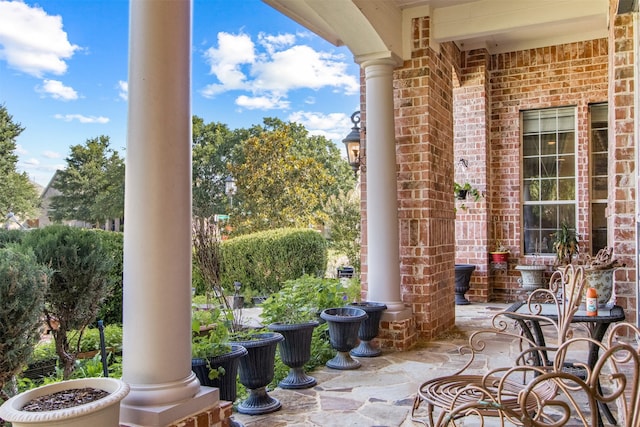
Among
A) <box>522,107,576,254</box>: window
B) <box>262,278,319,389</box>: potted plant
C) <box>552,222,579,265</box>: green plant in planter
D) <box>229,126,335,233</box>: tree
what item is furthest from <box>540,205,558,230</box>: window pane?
<box>229,126,335,233</box>: tree

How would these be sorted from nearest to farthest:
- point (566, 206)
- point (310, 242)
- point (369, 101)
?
1. point (369, 101)
2. point (566, 206)
3. point (310, 242)

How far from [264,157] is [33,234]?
478 inches

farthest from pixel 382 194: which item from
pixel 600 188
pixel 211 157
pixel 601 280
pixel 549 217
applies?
pixel 211 157

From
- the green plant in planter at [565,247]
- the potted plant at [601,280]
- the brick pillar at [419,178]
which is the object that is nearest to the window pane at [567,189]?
the green plant in planter at [565,247]

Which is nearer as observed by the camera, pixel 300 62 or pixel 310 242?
pixel 310 242

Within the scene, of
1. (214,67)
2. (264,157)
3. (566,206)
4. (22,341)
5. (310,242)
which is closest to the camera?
(22,341)

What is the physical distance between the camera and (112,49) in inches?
926

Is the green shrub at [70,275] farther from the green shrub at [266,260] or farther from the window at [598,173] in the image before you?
the green shrub at [266,260]

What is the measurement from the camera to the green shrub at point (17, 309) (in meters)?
2.30

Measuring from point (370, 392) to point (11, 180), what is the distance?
1815 centimetres

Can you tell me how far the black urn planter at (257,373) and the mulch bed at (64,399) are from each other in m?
1.16

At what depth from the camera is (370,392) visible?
11.6 feet

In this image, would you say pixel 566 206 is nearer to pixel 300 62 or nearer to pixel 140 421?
pixel 140 421

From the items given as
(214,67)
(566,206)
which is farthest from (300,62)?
(566,206)
